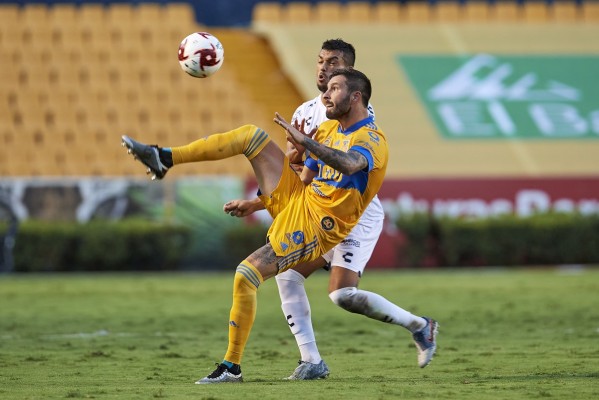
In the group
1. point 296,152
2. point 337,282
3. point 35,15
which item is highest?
point 35,15

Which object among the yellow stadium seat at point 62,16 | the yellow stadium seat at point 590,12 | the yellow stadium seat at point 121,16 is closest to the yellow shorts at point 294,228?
the yellow stadium seat at point 121,16

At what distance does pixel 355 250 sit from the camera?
858cm

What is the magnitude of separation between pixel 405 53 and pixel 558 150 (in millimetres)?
4221

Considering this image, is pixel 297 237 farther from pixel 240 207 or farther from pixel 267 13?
pixel 267 13

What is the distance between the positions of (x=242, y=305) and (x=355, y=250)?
1143 mm

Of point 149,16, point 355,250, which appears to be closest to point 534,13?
point 149,16

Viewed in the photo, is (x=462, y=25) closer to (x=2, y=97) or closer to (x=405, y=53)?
(x=405, y=53)

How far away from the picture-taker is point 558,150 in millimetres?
26844

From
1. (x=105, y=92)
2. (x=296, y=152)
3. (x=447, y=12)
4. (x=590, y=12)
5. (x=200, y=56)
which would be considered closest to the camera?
(x=200, y=56)

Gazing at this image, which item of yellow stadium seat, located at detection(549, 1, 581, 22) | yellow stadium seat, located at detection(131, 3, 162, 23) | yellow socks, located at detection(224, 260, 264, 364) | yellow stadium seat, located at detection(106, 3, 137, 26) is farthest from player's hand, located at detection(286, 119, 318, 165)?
yellow stadium seat, located at detection(549, 1, 581, 22)

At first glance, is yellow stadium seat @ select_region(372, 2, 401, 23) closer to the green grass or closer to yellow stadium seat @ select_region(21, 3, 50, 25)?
yellow stadium seat @ select_region(21, 3, 50, 25)

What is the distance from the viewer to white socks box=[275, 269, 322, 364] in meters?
8.47

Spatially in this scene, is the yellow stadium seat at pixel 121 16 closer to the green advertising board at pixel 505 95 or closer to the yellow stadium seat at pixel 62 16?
the yellow stadium seat at pixel 62 16

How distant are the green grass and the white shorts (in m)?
0.82
